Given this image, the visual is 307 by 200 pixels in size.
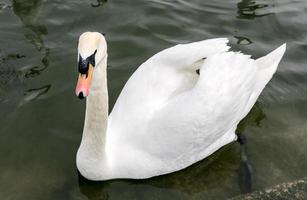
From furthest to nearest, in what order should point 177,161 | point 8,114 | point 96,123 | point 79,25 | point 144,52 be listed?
point 79,25
point 144,52
point 8,114
point 177,161
point 96,123

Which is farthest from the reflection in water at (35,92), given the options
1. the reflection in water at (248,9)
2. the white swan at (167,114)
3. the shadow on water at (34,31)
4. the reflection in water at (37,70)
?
the reflection in water at (248,9)

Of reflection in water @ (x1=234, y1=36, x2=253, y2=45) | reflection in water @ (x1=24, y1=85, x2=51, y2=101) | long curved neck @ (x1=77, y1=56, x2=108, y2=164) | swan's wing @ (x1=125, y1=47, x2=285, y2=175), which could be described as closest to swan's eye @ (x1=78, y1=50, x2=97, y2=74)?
long curved neck @ (x1=77, y1=56, x2=108, y2=164)

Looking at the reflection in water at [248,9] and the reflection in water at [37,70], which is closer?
the reflection in water at [37,70]

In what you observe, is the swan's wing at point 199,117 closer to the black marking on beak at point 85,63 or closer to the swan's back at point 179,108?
the swan's back at point 179,108

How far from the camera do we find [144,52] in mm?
7039

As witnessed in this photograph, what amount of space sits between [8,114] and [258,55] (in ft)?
11.5

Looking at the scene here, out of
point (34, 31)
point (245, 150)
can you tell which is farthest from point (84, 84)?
point (34, 31)

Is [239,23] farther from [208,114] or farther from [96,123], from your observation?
[96,123]

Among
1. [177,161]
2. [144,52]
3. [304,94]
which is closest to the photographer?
[177,161]

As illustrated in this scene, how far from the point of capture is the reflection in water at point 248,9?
26.3 feet

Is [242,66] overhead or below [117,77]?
overhead

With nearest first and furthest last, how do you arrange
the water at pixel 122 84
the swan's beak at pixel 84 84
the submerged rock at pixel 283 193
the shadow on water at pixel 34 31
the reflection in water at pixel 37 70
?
the swan's beak at pixel 84 84, the submerged rock at pixel 283 193, the water at pixel 122 84, the shadow on water at pixel 34 31, the reflection in water at pixel 37 70

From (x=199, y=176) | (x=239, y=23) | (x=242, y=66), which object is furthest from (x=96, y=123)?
(x=239, y=23)

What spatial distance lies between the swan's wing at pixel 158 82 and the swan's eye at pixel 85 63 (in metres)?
1.08
